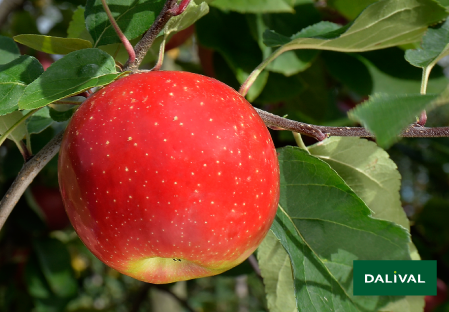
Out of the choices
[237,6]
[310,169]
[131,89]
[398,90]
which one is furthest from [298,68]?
Result: [131,89]

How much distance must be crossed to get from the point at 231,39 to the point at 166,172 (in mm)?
670

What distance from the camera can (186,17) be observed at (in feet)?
1.78

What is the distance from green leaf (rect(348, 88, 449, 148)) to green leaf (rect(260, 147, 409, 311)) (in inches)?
7.2

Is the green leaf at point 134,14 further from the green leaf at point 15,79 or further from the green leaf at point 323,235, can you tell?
the green leaf at point 323,235

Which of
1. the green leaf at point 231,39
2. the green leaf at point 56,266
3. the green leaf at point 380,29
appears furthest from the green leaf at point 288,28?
the green leaf at point 56,266

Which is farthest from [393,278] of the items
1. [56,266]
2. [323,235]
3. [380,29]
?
[56,266]

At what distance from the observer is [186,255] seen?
45 cm

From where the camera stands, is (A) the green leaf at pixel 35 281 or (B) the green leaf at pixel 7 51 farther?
(A) the green leaf at pixel 35 281

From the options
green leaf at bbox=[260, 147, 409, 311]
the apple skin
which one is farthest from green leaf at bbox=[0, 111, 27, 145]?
green leaf at bbox=[260, 147, 409, 311]

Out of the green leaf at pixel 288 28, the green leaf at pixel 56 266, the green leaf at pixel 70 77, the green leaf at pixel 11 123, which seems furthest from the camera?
the green leaf at pixel 56 266

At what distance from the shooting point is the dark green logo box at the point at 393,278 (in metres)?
0.58

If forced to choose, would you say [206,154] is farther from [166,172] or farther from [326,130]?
[326,130]

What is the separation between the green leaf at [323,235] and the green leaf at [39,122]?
13.6 inches

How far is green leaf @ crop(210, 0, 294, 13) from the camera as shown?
2.72ft
